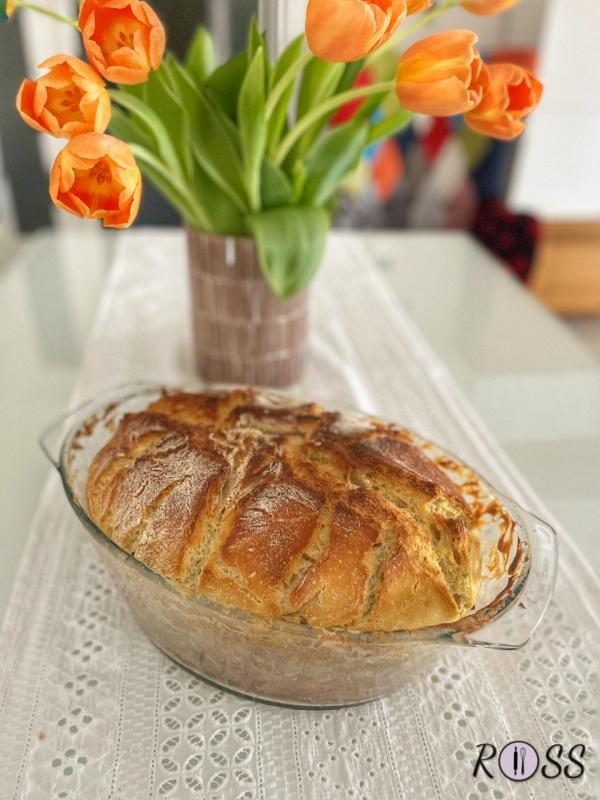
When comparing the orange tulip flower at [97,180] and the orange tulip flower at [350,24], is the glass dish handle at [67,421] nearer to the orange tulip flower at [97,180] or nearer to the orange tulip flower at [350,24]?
the orange tulip flower at [97,180]

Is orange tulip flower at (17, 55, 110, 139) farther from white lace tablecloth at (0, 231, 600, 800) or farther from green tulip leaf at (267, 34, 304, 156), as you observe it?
white lace tablecloth at (0, 231, 600, 800)

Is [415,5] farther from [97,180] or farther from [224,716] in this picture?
[224,716]

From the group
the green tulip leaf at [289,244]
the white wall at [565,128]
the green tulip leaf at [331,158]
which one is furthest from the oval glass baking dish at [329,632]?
the white wall at [565,128]

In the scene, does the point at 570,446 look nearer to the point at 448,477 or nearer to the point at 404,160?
the point at 448,477

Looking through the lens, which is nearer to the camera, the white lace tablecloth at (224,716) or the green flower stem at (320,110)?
the white lace tablecloth at (224,716)

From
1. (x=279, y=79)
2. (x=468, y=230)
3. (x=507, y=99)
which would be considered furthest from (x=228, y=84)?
(x=468, y=230)

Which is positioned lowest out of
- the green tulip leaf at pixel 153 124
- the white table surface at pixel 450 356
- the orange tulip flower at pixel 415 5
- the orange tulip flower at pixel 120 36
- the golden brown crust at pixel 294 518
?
the white table surface at pixel 450 356

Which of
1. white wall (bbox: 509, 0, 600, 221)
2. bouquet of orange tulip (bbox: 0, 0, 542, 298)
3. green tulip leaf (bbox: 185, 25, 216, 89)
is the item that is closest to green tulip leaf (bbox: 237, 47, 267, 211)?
bouquet of orange tulip (bbox: 0, 0, 542, 298)

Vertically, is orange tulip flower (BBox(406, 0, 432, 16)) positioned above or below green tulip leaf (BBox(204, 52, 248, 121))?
above
